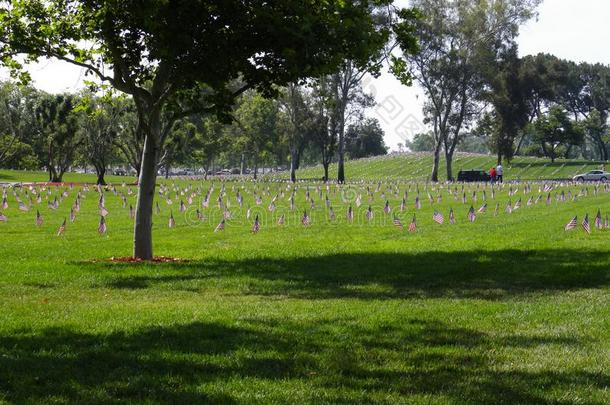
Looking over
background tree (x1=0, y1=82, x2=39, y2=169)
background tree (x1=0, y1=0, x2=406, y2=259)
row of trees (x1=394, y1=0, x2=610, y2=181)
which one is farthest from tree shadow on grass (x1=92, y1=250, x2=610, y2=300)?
background tree (x1=0, y1=82, x2=39, y2=169)

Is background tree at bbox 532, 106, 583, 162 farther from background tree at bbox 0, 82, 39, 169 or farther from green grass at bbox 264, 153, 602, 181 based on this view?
background tree at bbox 0, 82, 39, 169

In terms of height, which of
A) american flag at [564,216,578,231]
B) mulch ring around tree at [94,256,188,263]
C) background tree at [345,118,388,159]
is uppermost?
background tree at [345,118,388,159]

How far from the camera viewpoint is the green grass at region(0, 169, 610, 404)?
5.48 m

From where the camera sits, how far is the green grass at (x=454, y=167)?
3285 inches

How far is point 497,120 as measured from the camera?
270ft

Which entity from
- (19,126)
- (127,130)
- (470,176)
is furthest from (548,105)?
(19,126)

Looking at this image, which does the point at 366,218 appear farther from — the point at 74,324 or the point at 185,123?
the point at 185,123

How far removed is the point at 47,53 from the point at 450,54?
51.3 meters

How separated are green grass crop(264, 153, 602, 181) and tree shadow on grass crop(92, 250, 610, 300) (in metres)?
65.5

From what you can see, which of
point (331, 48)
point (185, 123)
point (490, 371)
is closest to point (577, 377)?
point (490, 371)

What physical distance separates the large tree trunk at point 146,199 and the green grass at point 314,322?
110 cm

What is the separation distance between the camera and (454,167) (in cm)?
9919

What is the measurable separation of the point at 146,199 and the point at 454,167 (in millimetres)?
88364

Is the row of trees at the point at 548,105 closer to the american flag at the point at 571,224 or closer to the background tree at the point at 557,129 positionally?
the background tree at the point at 557,129
